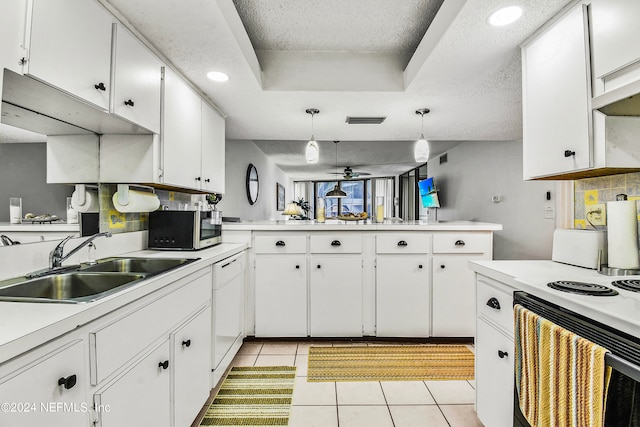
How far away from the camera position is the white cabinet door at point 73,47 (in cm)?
103

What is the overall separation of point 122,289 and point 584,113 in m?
1.88

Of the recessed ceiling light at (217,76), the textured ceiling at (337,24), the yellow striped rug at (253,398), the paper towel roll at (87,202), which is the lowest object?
the yellow striped rug at (253,398)

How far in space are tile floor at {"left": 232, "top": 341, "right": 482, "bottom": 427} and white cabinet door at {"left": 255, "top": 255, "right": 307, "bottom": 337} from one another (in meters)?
0.40

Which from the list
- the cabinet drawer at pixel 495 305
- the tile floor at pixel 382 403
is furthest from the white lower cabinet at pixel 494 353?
the tile floor at pixel 382 403

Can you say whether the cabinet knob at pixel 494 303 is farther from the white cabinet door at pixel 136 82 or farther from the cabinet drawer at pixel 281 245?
→ the white cabinet door at pixel 136 82

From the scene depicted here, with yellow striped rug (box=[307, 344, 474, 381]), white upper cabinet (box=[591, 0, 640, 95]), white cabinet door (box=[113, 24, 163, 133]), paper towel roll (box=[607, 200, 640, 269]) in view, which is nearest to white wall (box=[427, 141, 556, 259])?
yellow striped rug (box=[307, 344, 474, 381])

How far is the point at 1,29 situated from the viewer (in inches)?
35.7

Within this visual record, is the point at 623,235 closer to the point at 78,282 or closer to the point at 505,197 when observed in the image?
the point at 78,282

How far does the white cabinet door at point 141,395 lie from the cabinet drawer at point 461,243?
219cm

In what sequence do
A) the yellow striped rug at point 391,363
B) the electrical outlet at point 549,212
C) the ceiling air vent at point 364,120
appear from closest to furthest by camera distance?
the yellow striped rug at point 391,363 < the ceiling air vent at point 364,120 < the electrical outlet at point 549,212

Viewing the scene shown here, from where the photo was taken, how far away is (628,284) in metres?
1.11

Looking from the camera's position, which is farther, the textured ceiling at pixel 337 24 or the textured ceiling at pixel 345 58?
the textured ceiling at pixel 337 24

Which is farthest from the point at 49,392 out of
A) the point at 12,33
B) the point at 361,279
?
the point at 361,279

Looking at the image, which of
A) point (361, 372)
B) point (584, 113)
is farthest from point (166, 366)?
point (584, 113)
